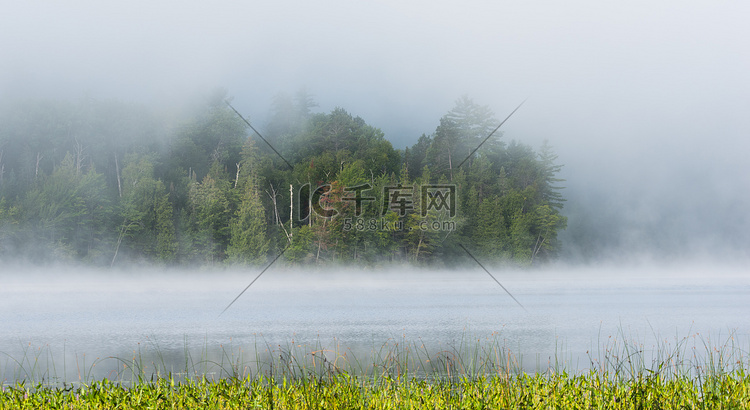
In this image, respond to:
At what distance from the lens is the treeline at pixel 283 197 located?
54625 millimetres

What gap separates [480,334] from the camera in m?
14.8

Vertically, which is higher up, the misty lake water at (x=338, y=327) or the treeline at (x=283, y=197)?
the treeline at (x=283, y=197)

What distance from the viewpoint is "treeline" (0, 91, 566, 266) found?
54.6 metres

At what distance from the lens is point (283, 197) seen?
57938 mm

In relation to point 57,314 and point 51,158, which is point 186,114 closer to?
point 51,158

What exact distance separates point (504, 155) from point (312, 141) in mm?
22165
